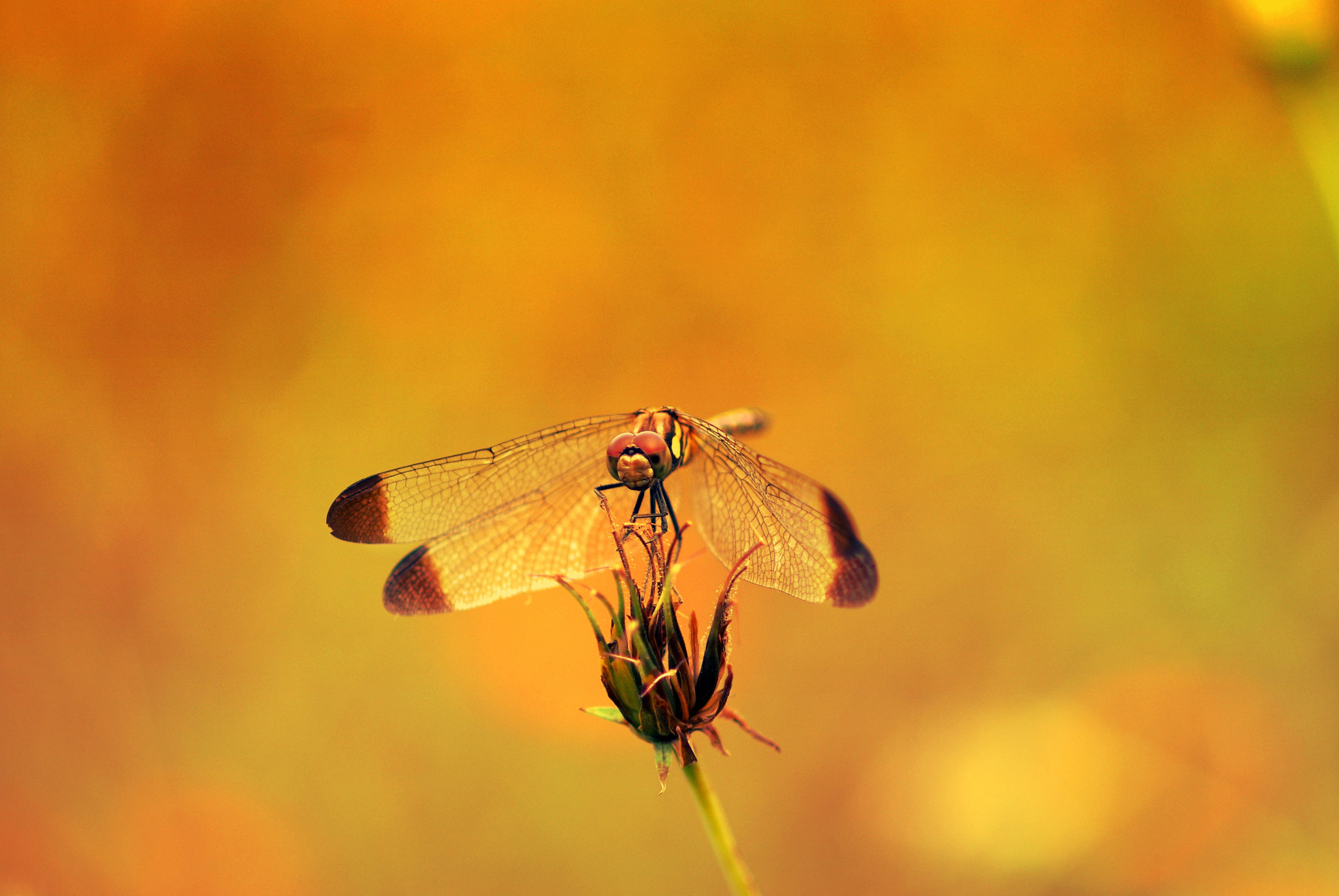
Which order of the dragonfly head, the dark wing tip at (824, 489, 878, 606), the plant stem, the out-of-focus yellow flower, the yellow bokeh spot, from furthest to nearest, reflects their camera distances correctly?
the yellow bokeh spot, the out-of-focus yellow flower, the dragonfly head, the dark wing tip at (824, 489, 878, 606), the plant stem

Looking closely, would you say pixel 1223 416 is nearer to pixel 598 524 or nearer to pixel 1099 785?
pixel 1099 785

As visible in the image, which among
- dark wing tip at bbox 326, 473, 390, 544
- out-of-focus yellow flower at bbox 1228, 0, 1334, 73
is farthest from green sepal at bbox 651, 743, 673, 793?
out-of-focus yellow flower at bbox 1228, 0, 1334, 73

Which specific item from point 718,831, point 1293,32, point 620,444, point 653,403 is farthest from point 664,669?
point 653,403

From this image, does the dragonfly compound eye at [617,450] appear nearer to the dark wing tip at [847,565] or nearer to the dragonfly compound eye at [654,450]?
the dragonfly compound eye at [654,450]

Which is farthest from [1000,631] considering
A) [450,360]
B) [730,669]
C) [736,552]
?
[450,360]

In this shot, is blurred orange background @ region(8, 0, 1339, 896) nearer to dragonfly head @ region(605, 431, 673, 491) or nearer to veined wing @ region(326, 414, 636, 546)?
veined wing @ region(326, 414, 636, 546)
